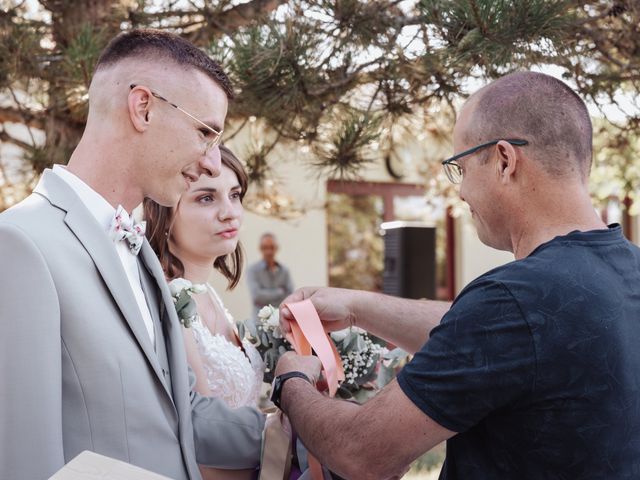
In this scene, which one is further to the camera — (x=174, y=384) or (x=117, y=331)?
(x=174, y=384)

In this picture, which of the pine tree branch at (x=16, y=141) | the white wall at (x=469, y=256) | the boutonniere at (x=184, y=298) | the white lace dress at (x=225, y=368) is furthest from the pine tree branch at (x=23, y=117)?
the white wall at (x=469, y=256)

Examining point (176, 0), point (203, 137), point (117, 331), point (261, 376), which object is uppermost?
point (176, 0)

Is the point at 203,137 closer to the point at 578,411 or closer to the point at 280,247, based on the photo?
the point at 578,411

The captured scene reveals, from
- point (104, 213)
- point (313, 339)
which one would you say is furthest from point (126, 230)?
point (313, 339)

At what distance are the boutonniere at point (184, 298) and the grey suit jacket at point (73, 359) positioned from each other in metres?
0.52

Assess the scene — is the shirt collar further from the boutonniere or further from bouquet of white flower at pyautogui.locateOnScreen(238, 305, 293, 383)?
bouquet of white flower at pyautogui.locateOnScreen(238, 305, 293, 383)

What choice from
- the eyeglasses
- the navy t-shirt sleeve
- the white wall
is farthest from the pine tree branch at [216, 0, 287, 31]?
the white wall

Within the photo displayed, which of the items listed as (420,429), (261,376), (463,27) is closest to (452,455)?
(420,429)

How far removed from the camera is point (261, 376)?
297 cm

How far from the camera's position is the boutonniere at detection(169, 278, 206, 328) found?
248 centimetres

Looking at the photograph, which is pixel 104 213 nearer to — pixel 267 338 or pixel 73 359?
pixel 73 359

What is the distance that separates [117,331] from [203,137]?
23.0 inches

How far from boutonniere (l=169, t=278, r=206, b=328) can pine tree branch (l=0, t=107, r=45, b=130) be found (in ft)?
6.15

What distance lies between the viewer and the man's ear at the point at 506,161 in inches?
72.9
